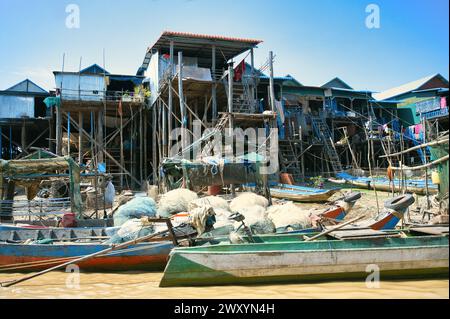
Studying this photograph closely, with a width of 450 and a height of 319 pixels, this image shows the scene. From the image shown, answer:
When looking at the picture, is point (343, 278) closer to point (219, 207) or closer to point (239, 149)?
point (219, 207)

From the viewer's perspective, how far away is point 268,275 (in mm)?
5387

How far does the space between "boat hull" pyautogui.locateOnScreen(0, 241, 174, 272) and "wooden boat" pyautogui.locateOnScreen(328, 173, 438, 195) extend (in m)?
9.71

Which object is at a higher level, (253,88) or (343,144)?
(253,88)

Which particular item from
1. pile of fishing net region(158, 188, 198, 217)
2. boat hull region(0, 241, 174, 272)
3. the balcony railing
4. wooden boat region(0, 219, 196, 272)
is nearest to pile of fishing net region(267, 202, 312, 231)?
wooden boat region(0, 219, 196, 272)

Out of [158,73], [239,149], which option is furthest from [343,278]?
[158,73]

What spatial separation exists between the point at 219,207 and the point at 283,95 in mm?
17849

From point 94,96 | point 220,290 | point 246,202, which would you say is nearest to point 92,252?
point 220,290

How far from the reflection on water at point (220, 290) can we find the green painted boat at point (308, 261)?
163mm

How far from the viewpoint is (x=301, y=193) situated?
14.4m

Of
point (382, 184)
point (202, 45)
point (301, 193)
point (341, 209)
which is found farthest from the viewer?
point (202, 45)

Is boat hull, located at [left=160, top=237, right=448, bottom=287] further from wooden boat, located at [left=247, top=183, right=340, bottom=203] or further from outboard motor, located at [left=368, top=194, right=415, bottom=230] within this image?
Answer: wooden boat, located at [left=247, top=183, right=340, bottom=203]

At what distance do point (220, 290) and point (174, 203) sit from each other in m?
5.15

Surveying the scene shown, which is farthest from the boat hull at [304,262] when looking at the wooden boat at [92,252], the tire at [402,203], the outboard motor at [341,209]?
the outboard motor at [341,209]

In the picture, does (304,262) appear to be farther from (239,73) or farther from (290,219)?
(239,73)
